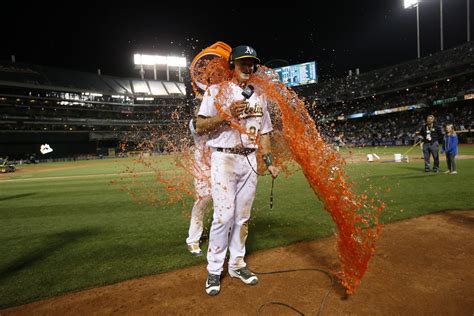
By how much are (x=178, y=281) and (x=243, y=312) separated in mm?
960

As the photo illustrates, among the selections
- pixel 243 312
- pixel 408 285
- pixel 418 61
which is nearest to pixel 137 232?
pixel 243 312

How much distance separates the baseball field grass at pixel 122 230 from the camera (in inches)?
138

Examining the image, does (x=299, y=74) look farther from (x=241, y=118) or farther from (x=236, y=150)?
(x=236, y=150)

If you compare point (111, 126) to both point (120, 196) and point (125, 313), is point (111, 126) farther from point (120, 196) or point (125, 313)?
point (125, 313)

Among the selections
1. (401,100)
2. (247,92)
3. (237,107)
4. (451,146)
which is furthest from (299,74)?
(237,107)

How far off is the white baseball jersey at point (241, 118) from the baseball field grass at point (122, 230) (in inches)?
66.2

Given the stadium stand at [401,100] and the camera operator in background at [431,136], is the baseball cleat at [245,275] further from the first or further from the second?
the stadium stand at [401,100]

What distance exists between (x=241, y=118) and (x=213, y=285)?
1703 millimetres

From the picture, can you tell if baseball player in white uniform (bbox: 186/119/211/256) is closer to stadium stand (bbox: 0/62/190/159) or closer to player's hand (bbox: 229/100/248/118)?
player's hand (bbox: 229/100/248/118)

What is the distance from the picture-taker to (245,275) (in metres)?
3.12

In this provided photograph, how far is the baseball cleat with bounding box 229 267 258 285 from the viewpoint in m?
3.04

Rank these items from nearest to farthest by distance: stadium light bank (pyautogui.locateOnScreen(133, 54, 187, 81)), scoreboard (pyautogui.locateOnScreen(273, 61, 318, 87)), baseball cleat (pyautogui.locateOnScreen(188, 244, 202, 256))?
baseball cleat (pyautogui.locateOnScreen(188, 244, 202, 256)) < scoreboard (pyautogui.locateOnScreen(273, 61, 318, 87)) < stadium light bank (pyautogui.locateOnScreen(133, 54, 187, 81))

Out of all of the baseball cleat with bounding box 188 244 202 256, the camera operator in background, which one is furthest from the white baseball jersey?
the camera operator in background

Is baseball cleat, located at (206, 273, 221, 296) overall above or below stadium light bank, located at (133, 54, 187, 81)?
below
